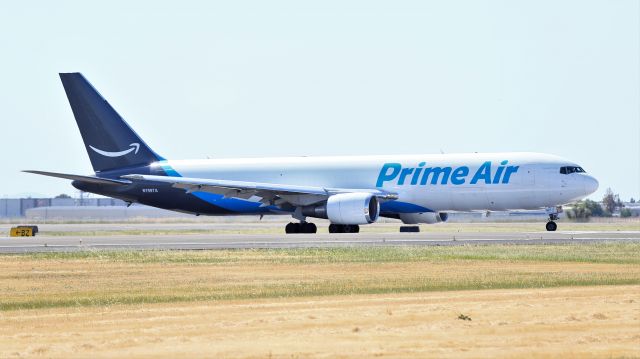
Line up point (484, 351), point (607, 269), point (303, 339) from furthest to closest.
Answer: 1. point (607, 269)
2. point (303, 339)
3. point (484, 351)

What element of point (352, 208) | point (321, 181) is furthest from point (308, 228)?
point (352, 208)

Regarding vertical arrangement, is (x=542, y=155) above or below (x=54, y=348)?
above

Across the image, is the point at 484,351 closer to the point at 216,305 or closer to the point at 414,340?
the point at 414,340

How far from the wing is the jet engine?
1.13 meters

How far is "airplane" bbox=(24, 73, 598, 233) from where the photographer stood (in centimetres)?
5456

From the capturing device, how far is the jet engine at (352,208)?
53.2 m

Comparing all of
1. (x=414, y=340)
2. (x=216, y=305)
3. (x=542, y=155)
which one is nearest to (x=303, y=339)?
(x=414, y=340)

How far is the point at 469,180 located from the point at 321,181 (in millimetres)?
8111

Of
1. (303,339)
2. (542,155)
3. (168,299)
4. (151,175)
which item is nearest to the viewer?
(303,339)

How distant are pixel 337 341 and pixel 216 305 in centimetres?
523

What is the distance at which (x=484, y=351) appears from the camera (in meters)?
15.4

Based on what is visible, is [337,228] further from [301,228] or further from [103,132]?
[103,132]

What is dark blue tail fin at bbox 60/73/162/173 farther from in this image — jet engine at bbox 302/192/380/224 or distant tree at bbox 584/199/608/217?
distant tree at bbox 584/199/608/217

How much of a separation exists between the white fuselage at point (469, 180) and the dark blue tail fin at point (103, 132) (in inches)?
444
